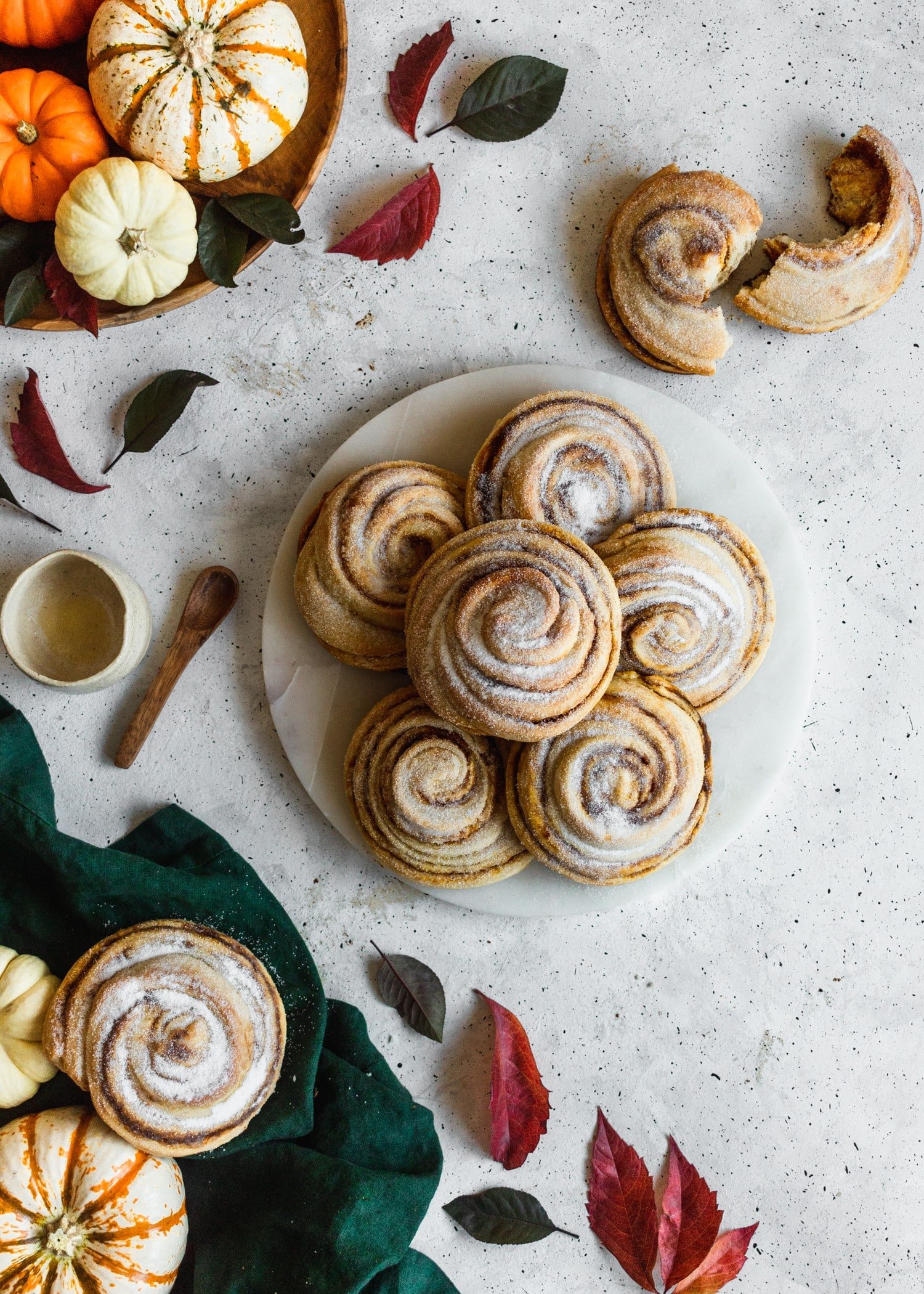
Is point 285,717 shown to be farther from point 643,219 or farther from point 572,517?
point 643,219

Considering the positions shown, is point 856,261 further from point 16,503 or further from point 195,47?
point 16,503

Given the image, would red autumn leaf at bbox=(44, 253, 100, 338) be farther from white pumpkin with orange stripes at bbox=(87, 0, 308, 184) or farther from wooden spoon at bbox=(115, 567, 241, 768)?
wooden spoon at bbox=(115, 567, 241, 768)

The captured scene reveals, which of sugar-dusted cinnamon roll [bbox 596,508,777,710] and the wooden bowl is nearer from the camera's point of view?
sugar-dusted cinnamon roll [bbox 596,508,777,710]

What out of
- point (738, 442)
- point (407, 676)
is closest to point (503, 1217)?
point (407, 676)

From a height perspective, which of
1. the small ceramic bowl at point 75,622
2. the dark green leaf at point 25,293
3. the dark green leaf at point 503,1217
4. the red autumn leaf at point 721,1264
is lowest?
the dark green leaf at point 503,1217

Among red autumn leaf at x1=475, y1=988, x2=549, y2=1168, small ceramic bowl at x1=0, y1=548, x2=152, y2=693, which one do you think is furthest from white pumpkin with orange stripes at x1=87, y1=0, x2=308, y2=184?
red autumn leaf at x1=475, y1=988, x2=549, y2=1168


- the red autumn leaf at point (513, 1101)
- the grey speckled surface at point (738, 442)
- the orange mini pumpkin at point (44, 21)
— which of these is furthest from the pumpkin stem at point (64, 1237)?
the orange mini pumpkin at point (44, 21)

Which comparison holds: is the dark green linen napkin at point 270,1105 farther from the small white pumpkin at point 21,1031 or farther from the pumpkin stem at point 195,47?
the pumpkin stem at point 195,47
